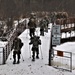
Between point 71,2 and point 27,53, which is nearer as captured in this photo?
point 27,53

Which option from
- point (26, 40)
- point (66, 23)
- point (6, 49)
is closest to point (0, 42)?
point (26, 40)

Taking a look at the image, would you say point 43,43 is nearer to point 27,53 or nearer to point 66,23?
point 27,53

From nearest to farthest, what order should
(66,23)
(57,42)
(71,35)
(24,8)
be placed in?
(57,42), (71,35), (66,23), (24,8)

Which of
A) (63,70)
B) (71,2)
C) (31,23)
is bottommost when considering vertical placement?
(63,70)

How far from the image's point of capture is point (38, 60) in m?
17.4

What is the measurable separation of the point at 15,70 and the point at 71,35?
17644 millimetres

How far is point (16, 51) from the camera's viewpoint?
55.4 feet

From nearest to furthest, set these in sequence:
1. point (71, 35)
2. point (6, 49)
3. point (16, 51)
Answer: point (16, 51) → point (6, 49) → point (71, 35)

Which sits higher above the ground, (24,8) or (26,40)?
(24,8)

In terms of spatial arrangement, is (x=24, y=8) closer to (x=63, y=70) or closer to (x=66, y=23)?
(x=66, y=23)

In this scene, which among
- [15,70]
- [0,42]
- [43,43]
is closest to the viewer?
[15,70]

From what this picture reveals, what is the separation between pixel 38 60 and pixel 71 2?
56.5 metres

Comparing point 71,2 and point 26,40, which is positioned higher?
point 71,2

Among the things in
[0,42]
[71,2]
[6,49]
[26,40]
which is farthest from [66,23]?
[71,2]
